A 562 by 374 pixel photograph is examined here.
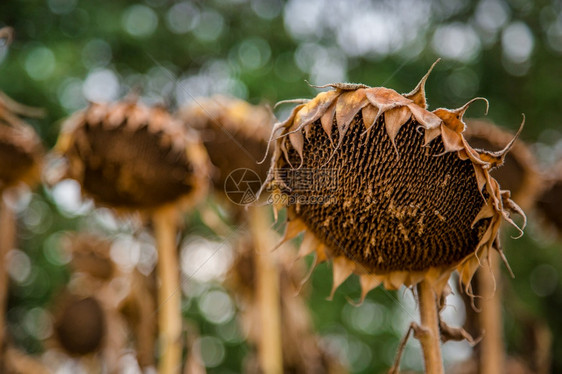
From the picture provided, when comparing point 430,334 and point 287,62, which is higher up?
point 430,334

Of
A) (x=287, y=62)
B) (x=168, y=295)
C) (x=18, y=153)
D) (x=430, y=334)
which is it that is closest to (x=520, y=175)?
(x=168, y=295)

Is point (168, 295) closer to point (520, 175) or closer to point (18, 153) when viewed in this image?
point (18, 153)

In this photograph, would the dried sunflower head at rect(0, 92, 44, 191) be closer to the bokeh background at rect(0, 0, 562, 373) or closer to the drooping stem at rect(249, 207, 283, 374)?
the drooping stem at rect(249, 207, 283, 374)

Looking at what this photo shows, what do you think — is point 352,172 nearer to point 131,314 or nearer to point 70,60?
point 131,314

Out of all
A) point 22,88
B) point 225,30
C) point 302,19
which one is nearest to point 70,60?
point 22,88

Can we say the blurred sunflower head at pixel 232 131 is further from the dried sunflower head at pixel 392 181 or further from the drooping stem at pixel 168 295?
the dried sunflower head at pixel 392 181

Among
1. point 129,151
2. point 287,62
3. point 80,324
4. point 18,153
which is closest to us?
point 129,151

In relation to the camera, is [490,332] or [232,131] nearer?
[490,332]

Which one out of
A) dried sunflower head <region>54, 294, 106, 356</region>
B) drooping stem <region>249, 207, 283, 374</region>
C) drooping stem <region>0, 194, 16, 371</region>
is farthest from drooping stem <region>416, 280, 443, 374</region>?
dried sunflower head <region>54, 294, 106, 356</region>
